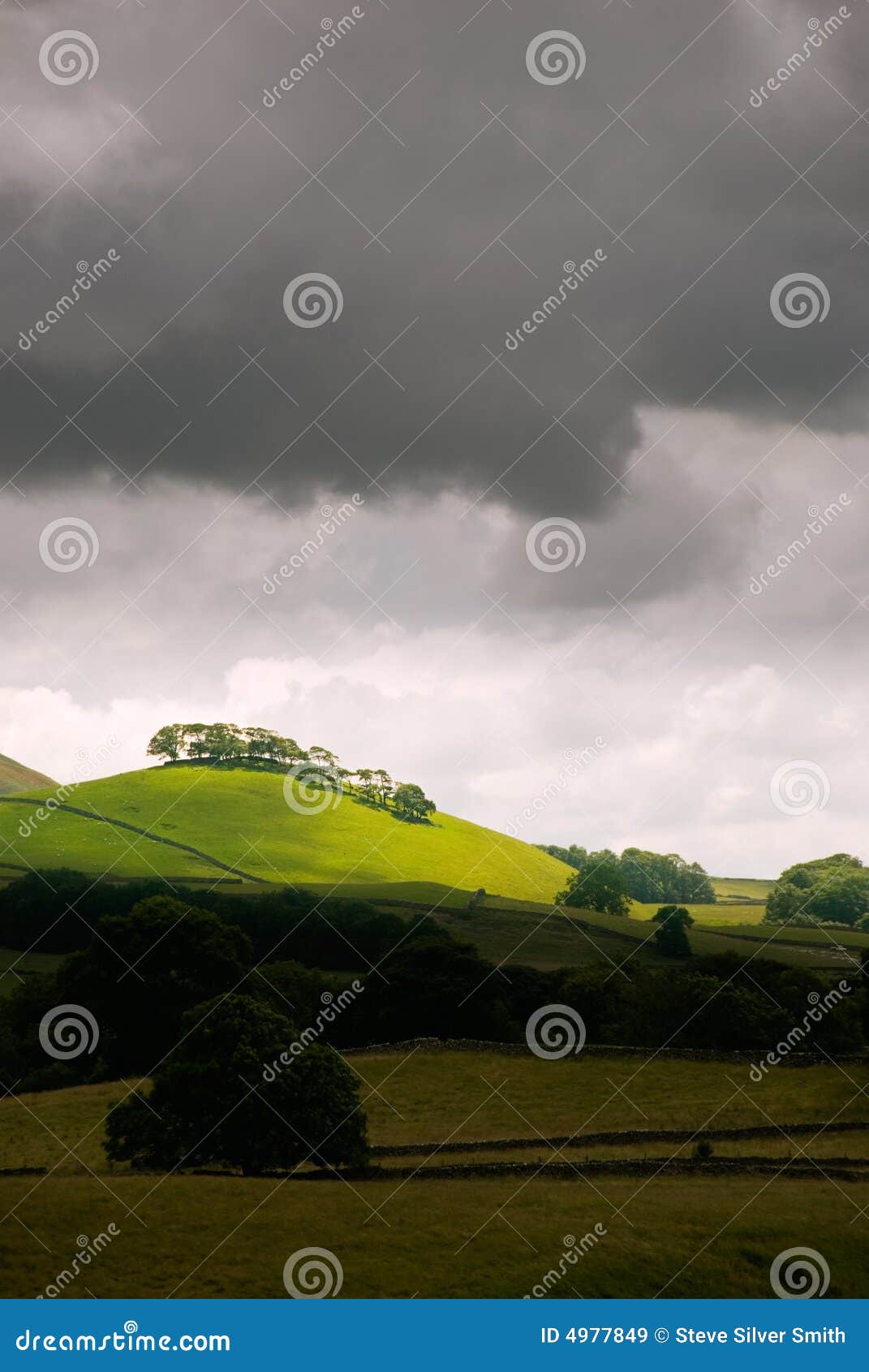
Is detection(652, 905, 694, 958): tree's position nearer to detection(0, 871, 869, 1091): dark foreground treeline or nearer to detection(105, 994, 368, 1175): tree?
detection(0, 871, 869, 1091): dark foreground treeline

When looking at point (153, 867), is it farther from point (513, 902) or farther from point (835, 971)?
point (835, 971)

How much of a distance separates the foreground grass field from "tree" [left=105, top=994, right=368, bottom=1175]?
185 cm

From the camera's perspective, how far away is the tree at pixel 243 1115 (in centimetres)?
4278

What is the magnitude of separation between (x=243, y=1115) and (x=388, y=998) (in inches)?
1358

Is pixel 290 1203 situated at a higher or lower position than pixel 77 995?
higher

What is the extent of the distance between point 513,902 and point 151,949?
300 feet

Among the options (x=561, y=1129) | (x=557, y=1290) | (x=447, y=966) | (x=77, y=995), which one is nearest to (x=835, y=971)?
(x=447, y=966)

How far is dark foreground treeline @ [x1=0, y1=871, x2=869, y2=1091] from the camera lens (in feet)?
226

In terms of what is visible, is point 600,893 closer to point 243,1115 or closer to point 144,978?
point 144,978

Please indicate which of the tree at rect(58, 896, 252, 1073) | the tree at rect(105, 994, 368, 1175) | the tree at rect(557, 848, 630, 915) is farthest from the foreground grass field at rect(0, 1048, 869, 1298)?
the tree at rect(557, 848, 630, 915)

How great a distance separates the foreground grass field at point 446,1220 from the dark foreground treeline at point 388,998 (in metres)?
15.9

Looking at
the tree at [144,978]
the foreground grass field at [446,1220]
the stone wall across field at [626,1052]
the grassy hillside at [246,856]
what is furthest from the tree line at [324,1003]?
the grassy hillside at [246,856]

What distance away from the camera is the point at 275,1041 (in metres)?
45.1

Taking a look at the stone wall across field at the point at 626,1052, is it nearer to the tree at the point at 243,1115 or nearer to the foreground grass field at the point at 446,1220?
the foreground grass field at the point at 446,1220
